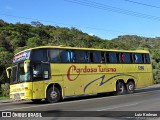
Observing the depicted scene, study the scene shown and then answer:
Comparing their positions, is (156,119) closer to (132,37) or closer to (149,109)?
(149,109)

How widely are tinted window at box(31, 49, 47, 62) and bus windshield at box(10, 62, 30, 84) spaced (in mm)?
908

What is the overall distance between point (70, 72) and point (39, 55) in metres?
2.51

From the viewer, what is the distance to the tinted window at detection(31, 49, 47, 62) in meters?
20.0

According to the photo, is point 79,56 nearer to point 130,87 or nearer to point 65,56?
point 65,56

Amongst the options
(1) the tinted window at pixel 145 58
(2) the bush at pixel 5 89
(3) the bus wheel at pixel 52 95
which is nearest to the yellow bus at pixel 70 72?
(3) the bus wheel at pixel 52 95

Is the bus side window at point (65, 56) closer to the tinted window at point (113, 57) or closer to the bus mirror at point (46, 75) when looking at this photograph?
the bus mirror at point (46, 75)

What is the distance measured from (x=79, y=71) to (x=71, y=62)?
35.9 inches

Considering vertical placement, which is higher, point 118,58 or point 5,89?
point 118,58

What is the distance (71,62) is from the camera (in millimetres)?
21984

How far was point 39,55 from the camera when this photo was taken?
20.3 meters

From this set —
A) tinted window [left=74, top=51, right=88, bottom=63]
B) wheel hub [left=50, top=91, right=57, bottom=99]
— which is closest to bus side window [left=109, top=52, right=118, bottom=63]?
tinted window [left=74, top=51, right=88, bottom=63]

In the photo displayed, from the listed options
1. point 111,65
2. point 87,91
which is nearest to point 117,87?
point 111,65

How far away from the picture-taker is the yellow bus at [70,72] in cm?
1997

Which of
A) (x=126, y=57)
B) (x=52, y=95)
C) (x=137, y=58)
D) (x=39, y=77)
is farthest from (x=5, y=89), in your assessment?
(x=137, y=58)
